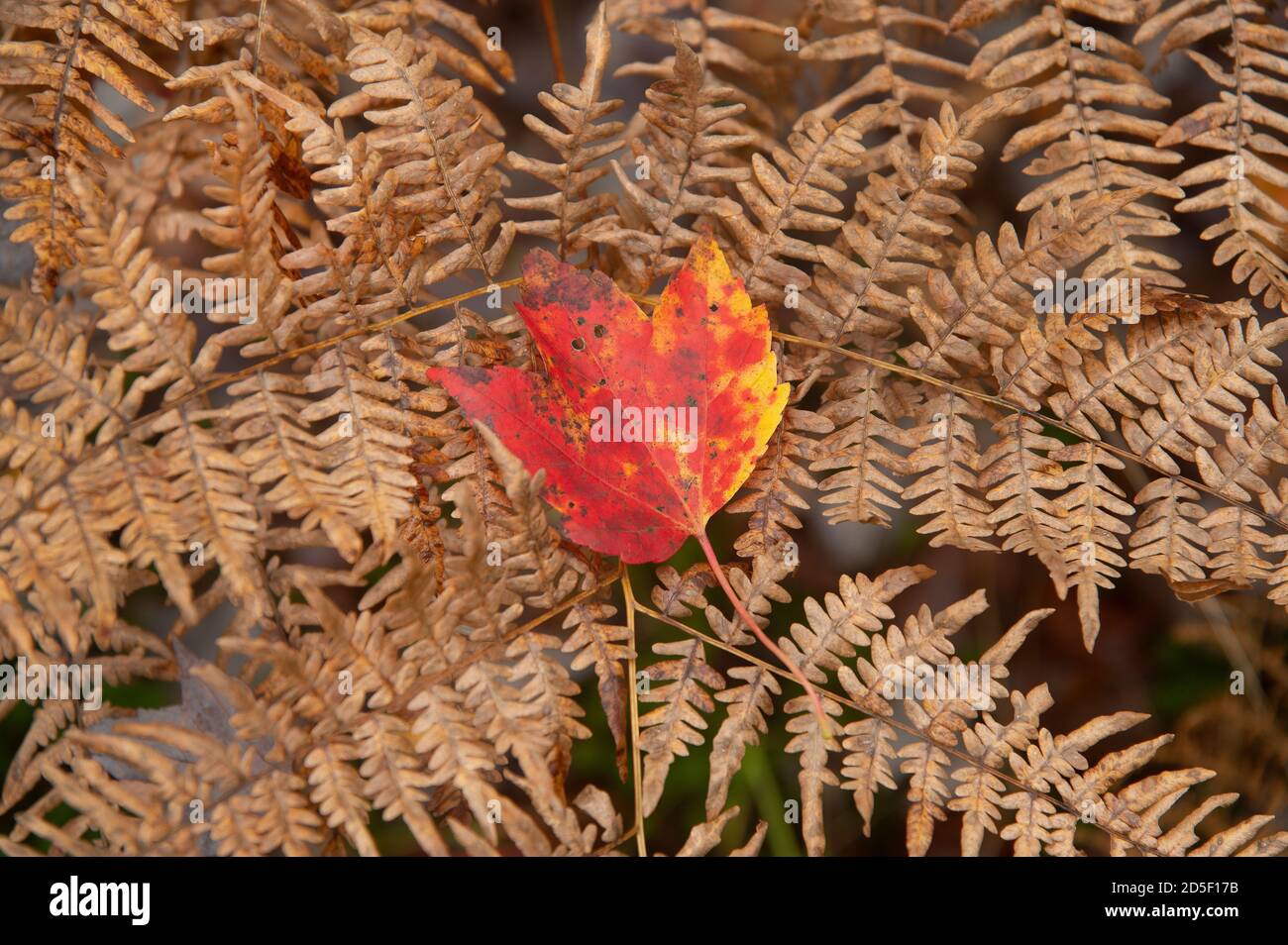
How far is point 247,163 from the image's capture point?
1.08 meters

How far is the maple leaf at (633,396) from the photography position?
1188 mm

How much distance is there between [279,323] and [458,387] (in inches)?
10.7

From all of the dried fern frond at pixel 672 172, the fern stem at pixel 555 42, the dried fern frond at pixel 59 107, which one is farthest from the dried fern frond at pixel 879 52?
the dried fern frond at pixel 59 107

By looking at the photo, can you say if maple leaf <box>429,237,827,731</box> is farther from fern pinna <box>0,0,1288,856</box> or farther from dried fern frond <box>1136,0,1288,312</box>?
dried fern frond <box>1136,0,1288,312</box>

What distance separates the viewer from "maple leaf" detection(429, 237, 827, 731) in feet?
3.90

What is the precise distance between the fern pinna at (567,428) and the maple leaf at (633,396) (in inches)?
0.4

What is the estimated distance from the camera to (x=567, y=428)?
3.94ft

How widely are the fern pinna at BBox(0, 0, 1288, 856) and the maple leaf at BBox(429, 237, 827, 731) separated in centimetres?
1

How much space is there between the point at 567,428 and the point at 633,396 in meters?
0.10

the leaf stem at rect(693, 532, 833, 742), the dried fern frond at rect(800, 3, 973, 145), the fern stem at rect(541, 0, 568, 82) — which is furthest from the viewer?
the fern stem at rect(541, 0, 568, 82)

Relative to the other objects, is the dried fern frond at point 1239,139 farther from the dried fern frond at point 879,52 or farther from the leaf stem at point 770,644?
the leaf stem at point 770,644

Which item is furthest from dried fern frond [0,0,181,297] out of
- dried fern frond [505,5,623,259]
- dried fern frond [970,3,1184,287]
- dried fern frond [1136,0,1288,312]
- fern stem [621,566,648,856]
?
dried fern frond [1136,0,1288,312]
